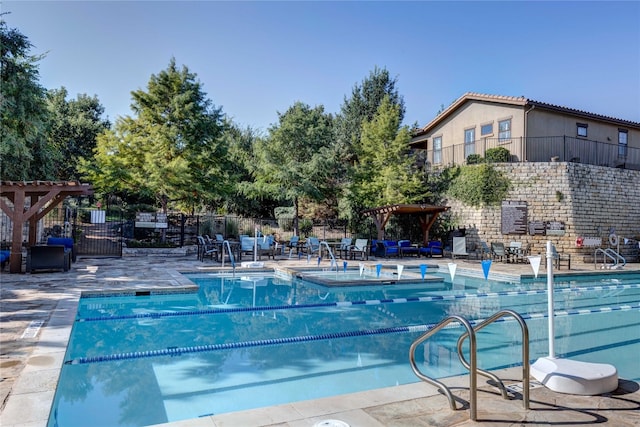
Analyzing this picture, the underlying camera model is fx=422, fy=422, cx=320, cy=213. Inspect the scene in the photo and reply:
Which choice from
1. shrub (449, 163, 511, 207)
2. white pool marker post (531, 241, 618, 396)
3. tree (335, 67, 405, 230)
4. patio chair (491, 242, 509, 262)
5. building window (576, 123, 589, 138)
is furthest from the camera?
tree (335, 67, 405, 230)

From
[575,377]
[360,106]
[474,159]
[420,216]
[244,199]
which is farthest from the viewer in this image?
[360,106]

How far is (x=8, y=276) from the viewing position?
9695 millimetres

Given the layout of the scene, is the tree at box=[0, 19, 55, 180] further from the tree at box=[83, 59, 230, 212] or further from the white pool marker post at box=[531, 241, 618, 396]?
the white pool marker post at box=[531, 241, 618, 396]

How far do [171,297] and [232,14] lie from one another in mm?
7161

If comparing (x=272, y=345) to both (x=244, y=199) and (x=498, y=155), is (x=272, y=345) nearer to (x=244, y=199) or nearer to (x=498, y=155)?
(x=498, y=155)

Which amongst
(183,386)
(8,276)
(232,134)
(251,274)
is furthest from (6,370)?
(232,134)

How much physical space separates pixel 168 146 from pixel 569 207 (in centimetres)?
1795

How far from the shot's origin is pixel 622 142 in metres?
23.0

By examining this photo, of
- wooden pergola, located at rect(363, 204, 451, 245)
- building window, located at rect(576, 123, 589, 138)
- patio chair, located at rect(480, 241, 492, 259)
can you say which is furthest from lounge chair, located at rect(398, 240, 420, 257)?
building window, located at rect(576, 123, 589, 138)

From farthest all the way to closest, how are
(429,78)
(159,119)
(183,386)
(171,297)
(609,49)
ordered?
(159,119) → (429,78) → (609,49) → (171,297) → (183,386)

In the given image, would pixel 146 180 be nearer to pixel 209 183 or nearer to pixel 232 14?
pixel 209 183

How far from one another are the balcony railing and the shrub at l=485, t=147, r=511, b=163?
0.57 meters

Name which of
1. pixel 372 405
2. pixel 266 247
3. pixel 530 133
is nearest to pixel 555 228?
pixel 530 133

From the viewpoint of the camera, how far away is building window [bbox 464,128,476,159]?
881 inches
